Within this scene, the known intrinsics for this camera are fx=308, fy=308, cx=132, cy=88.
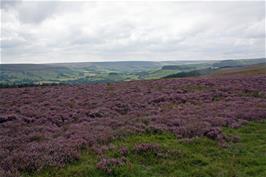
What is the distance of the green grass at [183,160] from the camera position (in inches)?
424

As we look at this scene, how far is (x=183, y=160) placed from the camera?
1208 cm

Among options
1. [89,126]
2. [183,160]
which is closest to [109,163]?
[183,160]

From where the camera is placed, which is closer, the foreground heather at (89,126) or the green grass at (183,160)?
the green grass at (183,160)

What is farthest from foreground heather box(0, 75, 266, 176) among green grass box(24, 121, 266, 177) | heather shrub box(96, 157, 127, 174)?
heather shrub box(96, 157, 127, 174)

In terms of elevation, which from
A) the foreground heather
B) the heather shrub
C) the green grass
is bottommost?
the green grass

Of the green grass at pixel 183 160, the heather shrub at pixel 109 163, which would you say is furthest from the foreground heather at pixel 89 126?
the heather shrub at pixel 109 163

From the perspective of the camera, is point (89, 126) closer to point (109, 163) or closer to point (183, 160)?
point (109, 163)

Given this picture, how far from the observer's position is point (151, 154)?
12.6m

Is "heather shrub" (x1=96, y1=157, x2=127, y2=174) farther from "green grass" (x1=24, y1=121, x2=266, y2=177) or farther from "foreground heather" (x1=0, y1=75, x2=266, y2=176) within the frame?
"foreground heather" (x1=0, y1=75, x2=266, y2=176)

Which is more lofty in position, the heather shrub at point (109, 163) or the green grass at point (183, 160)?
the heather shrub at point (109, 163)

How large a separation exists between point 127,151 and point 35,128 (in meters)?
6.83

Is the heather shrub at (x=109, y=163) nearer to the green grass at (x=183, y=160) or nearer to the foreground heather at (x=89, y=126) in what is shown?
the green grass at (x=183, y=160)

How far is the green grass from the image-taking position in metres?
10.8

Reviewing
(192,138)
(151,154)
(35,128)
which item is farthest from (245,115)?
(35,128)
